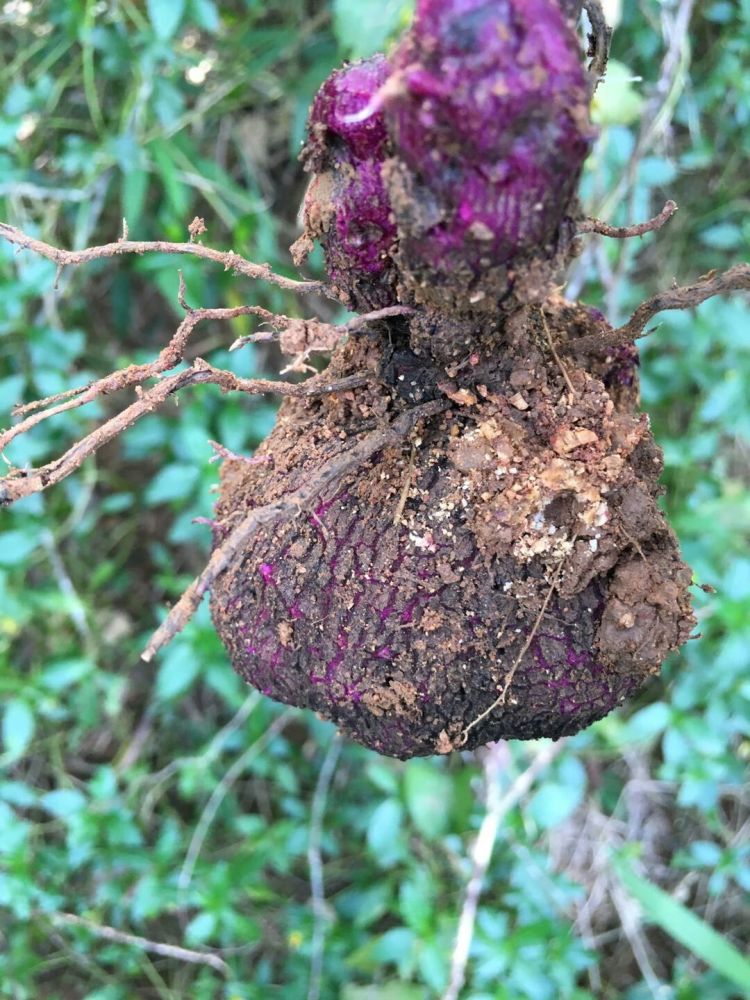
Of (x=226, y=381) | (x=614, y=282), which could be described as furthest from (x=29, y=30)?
(x=226, y=381)

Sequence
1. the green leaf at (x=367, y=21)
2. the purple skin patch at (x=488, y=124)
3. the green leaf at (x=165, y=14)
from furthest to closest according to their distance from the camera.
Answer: the green leaf at (x=165, y=14) → the green leaf at (x=367, y=21) → the purple skin patch at (x=488, y=124)

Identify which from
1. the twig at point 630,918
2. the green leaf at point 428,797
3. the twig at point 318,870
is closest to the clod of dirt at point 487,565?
the green leaf at point 428,797

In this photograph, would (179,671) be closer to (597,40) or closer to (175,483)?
(175,483)

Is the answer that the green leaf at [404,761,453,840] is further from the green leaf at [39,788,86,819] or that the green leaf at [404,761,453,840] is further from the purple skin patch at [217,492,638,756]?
the purple skin patch at [217,492,638,756]

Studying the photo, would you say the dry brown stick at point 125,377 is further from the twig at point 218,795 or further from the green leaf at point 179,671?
the twig at point 218,795

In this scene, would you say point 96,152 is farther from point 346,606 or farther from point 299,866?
point 299,866
